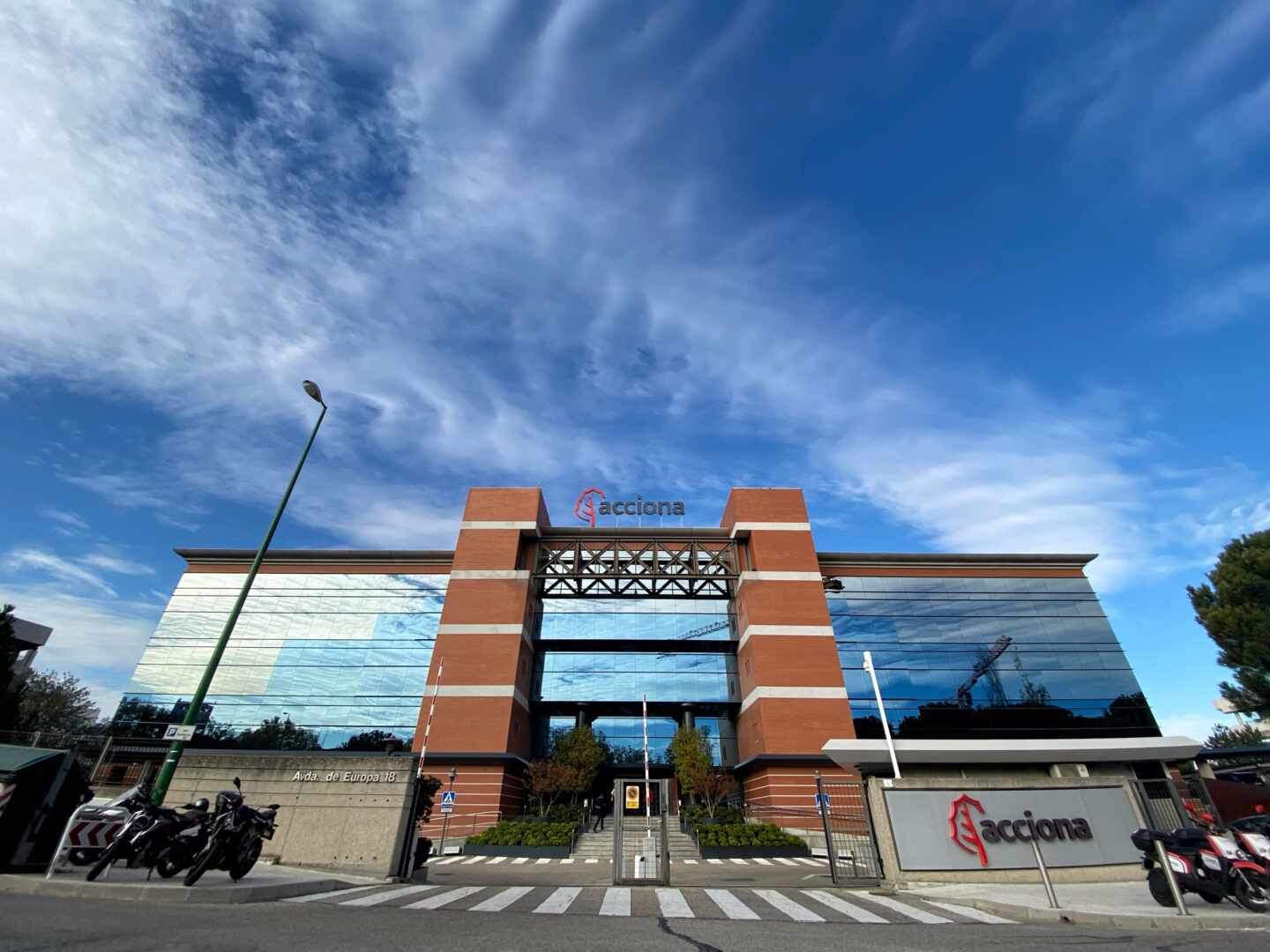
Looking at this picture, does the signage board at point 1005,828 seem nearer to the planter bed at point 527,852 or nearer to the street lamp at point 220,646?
the street lamp at point 220,646

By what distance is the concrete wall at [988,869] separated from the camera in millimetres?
11883

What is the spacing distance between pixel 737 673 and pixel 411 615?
23.3 m

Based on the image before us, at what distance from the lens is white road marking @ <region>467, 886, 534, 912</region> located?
8602mm

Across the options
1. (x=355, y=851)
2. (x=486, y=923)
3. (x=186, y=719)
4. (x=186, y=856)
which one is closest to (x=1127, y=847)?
(x=486, y=923)

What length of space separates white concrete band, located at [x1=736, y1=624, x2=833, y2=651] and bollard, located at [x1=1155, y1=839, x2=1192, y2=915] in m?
25.8

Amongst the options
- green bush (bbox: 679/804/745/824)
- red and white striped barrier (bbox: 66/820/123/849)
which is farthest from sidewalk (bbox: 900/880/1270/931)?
green bush (bbox: 679/804/745/824)

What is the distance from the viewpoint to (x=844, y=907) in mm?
9719

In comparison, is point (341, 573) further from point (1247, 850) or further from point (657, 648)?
point (1247, 850)

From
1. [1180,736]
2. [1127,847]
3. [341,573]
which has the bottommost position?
[1127,847]

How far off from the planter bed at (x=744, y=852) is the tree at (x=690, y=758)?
296 inches

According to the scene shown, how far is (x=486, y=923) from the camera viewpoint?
7.13m

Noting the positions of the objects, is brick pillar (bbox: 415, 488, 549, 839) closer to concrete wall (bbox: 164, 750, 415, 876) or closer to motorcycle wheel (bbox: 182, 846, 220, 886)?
concrete wall (bbox: 164, 750, 415, 876)

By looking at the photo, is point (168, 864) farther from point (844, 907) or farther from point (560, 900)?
point (844, 907)

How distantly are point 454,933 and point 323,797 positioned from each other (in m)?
9.93
